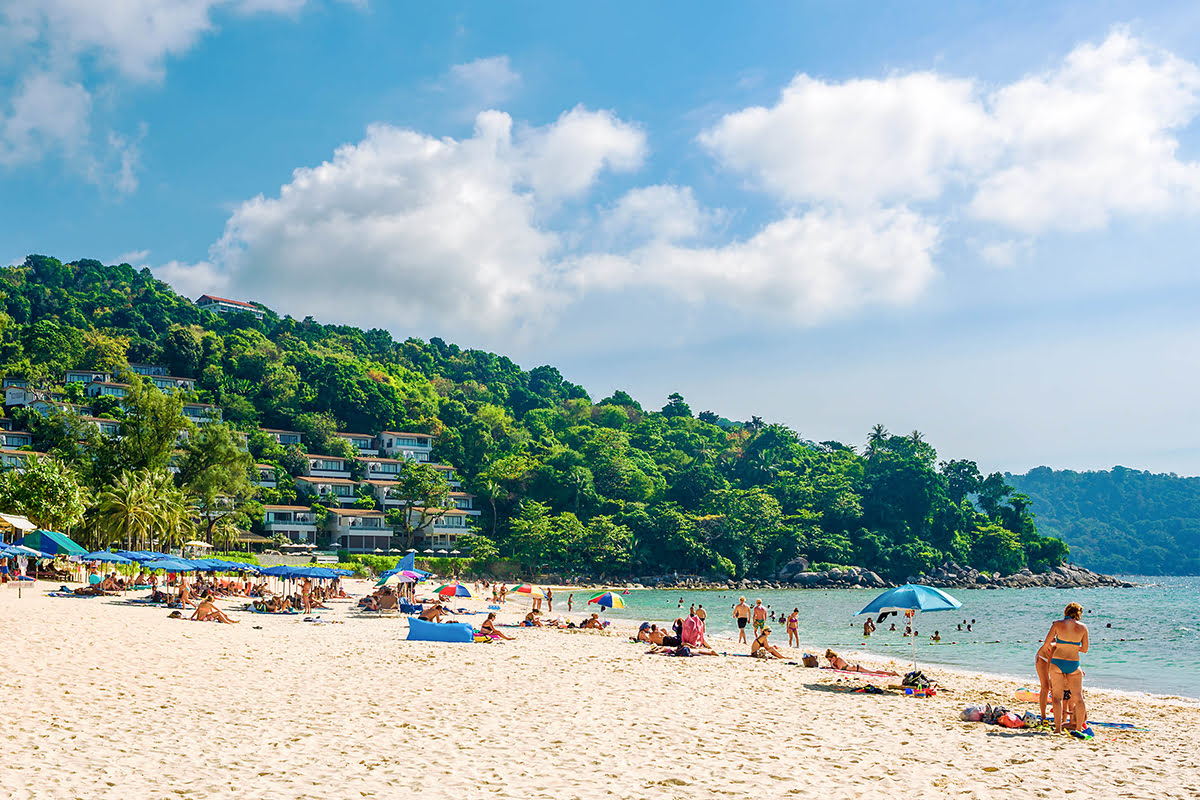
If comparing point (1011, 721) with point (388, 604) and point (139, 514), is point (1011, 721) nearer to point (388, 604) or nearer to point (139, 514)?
point (388, 604)

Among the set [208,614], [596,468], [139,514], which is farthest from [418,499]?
[208,614]

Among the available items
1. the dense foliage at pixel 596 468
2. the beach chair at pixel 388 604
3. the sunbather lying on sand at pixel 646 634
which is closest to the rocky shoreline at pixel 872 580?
the dense foliage at pixel 596 468

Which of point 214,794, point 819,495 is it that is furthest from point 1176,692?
point 819,495

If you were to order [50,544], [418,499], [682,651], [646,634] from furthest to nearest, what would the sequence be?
[418,499]
[50,544]
[646,634]
[682,651]

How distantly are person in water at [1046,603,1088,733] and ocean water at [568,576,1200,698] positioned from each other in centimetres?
1004

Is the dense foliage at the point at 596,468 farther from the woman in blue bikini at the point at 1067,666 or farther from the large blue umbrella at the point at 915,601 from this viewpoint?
the woman in blue bikini at the point at 1067,666

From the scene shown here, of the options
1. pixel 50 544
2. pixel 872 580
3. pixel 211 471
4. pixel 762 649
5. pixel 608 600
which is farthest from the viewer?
pixel 872 580

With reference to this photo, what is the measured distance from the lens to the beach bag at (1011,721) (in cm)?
1239

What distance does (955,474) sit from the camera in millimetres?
115000

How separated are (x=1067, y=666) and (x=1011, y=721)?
1.34 m

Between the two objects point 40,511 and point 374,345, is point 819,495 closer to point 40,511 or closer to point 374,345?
point 40,511

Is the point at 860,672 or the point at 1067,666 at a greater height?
the point at 1067,666

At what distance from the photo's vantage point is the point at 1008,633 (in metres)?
40.4

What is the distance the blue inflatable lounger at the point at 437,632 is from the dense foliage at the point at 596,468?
59.6 meters
